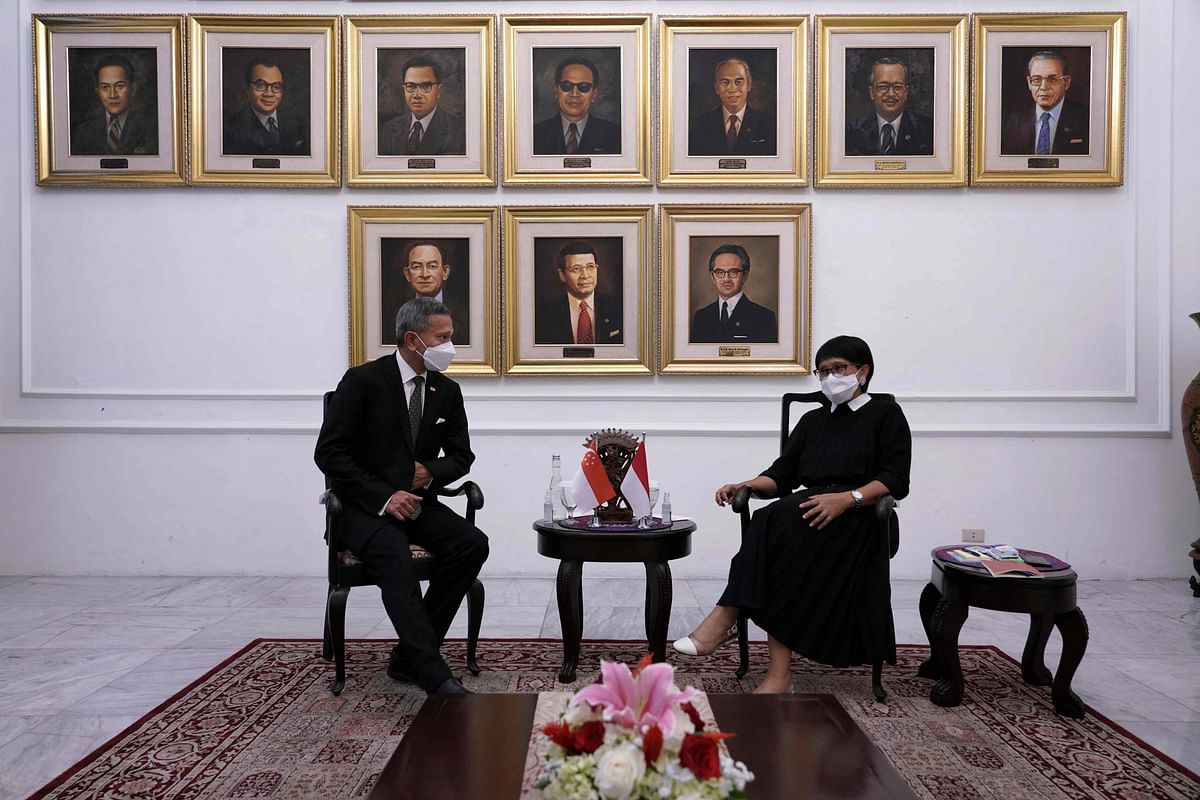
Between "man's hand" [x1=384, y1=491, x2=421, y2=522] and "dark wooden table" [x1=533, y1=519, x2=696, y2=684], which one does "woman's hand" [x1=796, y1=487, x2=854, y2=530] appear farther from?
"man's hand" [x1=384, y1=491, x2=421, y2=522]

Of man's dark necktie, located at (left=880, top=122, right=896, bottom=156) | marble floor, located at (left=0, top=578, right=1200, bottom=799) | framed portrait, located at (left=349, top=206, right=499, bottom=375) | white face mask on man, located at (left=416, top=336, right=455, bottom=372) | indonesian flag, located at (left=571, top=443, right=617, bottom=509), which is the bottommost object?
marble floor, located at (left=0, top=578, right=1200, bottom=799)

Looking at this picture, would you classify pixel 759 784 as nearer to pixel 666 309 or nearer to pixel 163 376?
pixel 666 309

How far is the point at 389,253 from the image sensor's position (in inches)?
267

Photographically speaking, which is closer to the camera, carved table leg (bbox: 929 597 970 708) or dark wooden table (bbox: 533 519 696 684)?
carved table leg (bbox: 929 597 970 708)

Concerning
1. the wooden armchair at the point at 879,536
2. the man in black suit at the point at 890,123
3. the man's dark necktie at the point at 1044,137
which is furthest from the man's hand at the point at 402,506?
the man's dark necktie at the point at 1044,137

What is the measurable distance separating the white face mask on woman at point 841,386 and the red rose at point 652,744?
289cm

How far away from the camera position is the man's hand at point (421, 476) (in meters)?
4.53

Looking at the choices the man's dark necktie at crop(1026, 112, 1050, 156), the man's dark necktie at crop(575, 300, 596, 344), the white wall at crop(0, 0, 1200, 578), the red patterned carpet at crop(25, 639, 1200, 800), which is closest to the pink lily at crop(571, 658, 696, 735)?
the red patterned carpet at crop(25, 639, 1200, 800)

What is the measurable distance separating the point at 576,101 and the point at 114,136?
139 inches

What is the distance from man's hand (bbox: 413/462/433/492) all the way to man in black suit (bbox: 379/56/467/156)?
10.2ft

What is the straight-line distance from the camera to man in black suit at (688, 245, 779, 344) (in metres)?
6.73

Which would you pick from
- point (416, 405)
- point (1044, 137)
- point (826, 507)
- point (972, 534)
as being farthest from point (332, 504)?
point (1044, 137)

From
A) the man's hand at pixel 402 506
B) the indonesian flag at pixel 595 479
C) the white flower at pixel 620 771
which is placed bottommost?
the white flower at pixel 620 771

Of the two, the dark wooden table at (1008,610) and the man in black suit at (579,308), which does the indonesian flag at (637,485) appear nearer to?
the dark wooden table at (1008,610)
